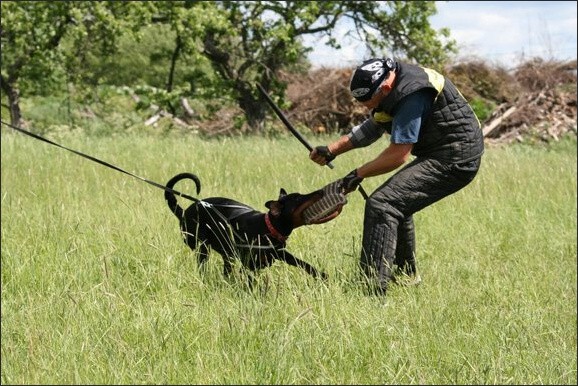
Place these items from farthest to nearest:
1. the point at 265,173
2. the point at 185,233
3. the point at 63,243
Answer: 1. the point at 265,173
2. the point at 63,243
3. the point at 185,233

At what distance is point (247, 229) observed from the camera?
4.87 m

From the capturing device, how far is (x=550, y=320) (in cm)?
466

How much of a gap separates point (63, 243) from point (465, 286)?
9.08ft

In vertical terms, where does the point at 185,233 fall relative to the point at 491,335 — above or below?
above

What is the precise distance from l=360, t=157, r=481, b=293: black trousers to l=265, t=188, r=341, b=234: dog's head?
1.75 ft

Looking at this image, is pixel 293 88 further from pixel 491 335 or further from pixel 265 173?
pixel 491 335

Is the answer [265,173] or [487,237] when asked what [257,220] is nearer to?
[487,237]

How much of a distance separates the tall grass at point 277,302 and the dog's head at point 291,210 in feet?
1.06

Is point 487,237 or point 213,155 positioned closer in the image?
point 487,237

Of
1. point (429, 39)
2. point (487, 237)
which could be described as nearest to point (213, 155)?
point (487, 237)

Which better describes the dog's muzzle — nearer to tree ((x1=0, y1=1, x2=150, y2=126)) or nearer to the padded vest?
the padded vest

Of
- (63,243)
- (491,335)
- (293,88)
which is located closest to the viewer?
(491,335)

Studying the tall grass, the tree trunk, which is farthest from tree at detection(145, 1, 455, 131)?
the tall grass

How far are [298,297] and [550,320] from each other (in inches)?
59.6
